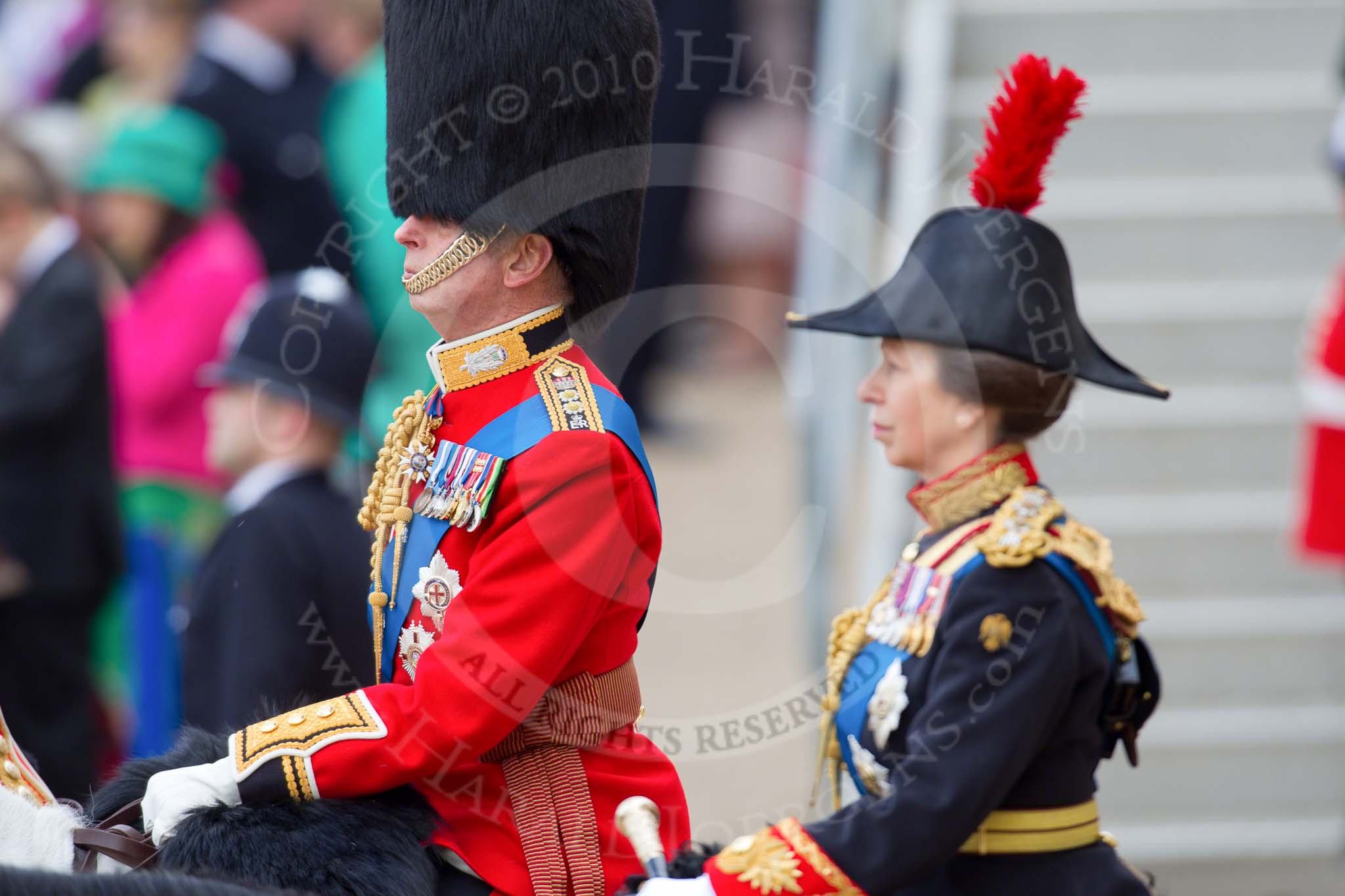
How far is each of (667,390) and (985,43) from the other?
4.90m

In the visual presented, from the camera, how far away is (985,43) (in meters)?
5.45

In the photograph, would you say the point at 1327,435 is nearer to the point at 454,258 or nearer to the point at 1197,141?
the point at 1197,141

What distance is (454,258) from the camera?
2.44 m

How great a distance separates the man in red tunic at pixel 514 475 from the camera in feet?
7.59

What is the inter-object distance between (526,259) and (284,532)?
1.50 meters

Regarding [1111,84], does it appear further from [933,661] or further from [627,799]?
[627,799]

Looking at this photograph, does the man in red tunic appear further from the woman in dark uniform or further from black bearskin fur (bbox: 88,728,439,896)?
the woman in dark uniform

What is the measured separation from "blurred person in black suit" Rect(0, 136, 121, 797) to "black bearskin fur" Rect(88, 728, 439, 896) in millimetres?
3384

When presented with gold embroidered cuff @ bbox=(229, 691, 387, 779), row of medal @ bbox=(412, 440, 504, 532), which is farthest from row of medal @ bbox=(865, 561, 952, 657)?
gold embroidered cuff @ bbox=(229, 691, 387, 779)

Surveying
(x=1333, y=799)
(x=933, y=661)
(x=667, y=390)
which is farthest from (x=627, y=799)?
(x=667, y=390)

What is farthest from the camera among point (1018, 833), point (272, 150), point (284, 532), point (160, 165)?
point (272, 150)

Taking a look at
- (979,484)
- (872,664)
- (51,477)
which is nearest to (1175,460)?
(979,484)

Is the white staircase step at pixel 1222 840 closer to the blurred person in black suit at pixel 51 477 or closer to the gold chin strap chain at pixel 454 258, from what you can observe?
the blurred person in black suit at pixel 51 477

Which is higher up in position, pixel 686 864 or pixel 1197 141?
pixel 1197 141
